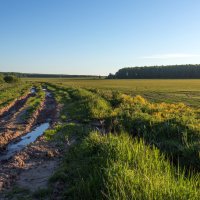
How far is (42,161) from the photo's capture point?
1137 centimetres

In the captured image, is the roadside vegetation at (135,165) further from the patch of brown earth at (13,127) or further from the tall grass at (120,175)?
the patch of brown earth at (13,127)

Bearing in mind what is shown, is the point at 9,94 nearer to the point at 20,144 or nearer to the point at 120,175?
the point at 20,144

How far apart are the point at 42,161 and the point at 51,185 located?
108 inches

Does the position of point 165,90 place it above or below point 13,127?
below

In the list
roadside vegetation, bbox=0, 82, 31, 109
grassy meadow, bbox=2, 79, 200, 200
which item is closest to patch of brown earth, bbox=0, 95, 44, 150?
grassy meadow, bbox=2, 79, 200, 200

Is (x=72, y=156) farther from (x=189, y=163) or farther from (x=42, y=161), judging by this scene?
(x=189, y=163)

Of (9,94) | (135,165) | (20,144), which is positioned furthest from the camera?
(9,94)

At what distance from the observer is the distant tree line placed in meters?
141

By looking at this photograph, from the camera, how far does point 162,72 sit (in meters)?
150

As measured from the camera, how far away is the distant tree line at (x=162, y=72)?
5551 inches

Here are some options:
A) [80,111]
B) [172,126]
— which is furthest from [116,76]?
[172,126]

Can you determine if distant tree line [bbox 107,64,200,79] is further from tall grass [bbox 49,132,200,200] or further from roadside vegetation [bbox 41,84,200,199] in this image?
tall grass [bbox 49,132,200,200]

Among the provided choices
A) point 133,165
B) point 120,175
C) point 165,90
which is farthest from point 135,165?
point 165,90

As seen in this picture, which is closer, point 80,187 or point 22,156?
point 80,187
